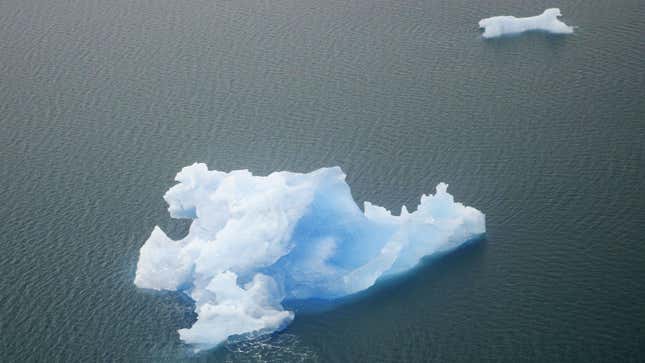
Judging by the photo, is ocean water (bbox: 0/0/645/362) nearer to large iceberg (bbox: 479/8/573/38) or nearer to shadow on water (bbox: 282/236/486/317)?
shadow on water (bbox: 282/236/486/317)

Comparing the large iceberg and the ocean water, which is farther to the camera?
the large iceberg

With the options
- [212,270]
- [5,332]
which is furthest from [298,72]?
[5,332]

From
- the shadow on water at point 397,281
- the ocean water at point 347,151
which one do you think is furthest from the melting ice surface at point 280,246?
the ocean water at point 347,151

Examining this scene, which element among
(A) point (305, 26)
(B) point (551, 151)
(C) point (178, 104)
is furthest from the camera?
(A) point (305, 26)

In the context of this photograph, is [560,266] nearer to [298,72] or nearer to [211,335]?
[211,335]

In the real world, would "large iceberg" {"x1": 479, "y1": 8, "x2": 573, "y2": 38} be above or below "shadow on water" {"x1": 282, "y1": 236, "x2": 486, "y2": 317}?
above

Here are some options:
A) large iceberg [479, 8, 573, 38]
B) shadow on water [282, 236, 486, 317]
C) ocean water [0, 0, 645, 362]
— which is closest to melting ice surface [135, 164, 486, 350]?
shadow on water [282, 236, 486, 317]

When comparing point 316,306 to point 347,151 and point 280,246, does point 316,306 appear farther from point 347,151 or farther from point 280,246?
point 347,151

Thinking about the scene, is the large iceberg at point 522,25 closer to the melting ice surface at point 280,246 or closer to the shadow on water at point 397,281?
the melting ice surface at point 280,246
